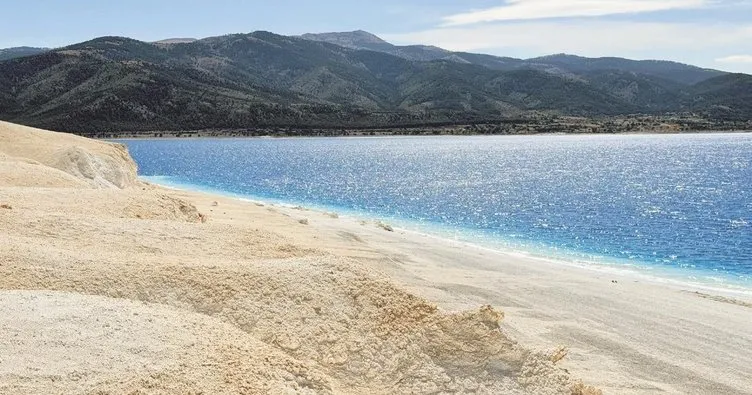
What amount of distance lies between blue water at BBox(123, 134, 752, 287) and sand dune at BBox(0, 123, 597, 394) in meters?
22.0

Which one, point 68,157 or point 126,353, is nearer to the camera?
point 126,353

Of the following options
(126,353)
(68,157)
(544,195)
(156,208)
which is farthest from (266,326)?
(544,195)

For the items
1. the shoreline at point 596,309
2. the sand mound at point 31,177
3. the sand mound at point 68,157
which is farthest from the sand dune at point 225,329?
the sand mound at point 68,157

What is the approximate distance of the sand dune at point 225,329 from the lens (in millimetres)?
8430

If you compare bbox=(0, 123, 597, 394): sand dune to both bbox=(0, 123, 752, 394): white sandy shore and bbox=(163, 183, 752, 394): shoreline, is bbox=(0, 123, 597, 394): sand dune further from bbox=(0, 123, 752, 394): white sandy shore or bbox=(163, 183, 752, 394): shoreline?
bbox=(163, 183, 752, 394): shoreline

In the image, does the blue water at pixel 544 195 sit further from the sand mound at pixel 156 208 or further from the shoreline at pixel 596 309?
the sand mound at pixel 156 208

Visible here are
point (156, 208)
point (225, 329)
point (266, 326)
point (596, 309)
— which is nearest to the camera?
point (225, 329)

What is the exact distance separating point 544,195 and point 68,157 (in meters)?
47.1

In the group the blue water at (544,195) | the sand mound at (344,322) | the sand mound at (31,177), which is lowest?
the blue water at (544,195)

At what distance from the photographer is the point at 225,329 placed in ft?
32.1

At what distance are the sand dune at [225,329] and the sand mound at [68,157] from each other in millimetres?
14178

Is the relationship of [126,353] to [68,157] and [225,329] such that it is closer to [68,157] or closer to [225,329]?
[225,329]

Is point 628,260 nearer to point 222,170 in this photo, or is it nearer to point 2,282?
point 2,282

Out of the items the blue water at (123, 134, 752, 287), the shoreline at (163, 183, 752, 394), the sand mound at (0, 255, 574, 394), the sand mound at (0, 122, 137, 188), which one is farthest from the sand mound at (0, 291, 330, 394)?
the blue water at (123, 134, 752, 287)
